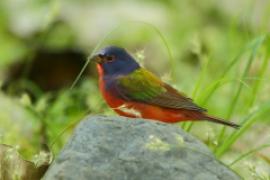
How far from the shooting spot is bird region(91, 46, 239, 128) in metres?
3.82

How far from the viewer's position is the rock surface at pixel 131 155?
308cm

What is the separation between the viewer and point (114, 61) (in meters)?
3.95

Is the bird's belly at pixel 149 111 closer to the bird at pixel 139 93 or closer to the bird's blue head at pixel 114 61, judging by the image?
the bird at pixel 139 93

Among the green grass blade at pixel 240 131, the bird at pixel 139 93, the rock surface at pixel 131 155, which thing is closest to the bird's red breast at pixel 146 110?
the bird at pixel 139 93

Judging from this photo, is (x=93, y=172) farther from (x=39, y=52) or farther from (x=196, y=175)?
(x=39, y=52)

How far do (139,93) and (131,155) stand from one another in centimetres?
74

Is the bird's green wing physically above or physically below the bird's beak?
below

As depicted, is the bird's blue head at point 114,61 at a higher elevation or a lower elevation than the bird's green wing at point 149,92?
higher

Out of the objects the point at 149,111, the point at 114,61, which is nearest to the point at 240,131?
the point at 149,111

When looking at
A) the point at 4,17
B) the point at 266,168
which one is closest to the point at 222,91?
the point at 266,168

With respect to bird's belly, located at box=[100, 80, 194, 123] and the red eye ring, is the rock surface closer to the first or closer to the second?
bird's belly, located at box=[100, 80, 194, 123]

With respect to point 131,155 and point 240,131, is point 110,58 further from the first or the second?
point 131,155

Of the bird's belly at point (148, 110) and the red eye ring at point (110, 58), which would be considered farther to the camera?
the red eye ring at point (110, 58)

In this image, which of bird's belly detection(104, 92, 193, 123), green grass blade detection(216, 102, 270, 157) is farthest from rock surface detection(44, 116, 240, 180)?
green grass blade detection(216, 102, 270, 157)
